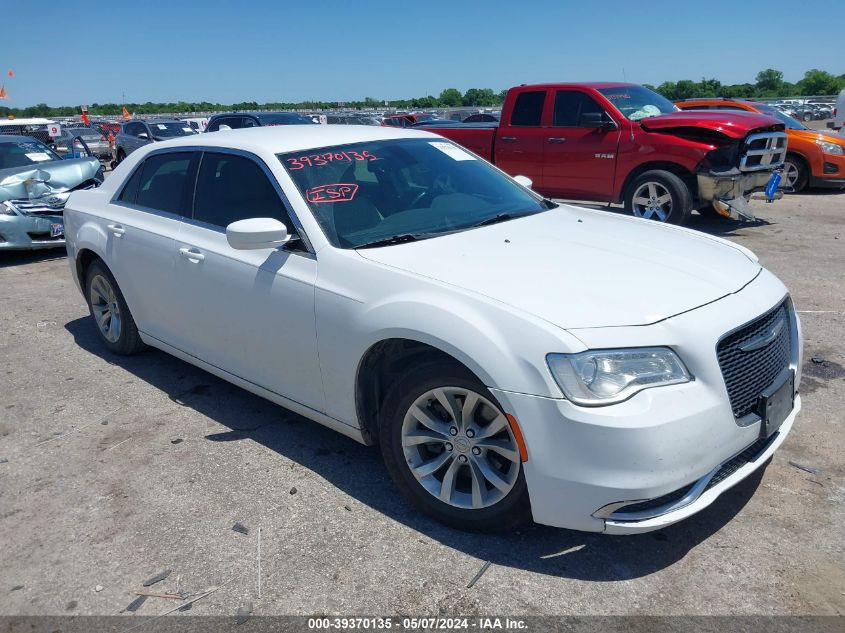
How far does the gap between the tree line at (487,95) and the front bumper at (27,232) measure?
175ft

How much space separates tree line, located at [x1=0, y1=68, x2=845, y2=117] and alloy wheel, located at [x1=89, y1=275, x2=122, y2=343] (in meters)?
56.6

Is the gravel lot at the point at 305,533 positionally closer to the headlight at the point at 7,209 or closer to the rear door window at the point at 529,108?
the headlight at the point at 7,209

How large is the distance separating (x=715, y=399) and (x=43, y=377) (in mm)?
4606

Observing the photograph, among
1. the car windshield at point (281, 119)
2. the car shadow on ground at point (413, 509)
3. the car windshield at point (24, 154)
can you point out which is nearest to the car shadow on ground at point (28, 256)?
the car windshield at point (24, 154)

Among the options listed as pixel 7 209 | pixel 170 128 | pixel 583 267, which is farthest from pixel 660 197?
pixel 170 128

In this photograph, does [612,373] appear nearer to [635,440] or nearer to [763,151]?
[635,440]

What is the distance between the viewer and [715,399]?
2711 millimetres

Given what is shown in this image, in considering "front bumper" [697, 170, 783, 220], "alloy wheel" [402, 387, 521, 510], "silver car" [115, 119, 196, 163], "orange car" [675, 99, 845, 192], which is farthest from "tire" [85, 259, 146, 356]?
"silver car" [115, 119, 196, 163]

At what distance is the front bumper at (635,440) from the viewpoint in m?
2.58

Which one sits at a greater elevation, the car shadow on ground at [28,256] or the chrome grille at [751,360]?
the chrome grille at [751,360]

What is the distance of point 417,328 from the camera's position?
2969 millimetres

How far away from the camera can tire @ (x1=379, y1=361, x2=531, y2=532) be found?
290 cm

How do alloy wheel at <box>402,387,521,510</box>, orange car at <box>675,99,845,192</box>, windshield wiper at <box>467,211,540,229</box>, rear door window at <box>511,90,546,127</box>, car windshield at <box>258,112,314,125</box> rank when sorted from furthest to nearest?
car windshield at <box>258,112,314,125</box> → orange car at <box>675,99,845,192</box> → rear door window at <box>511,90,546,127</box> → windshield wiper at <box>467,211,540,229</box> → alloy wheel at <box>402,387,521,510</box>

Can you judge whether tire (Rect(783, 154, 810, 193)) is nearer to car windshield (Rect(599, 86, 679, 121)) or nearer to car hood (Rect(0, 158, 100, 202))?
car windshield (Rect(599, 86, 679, 121))
